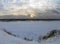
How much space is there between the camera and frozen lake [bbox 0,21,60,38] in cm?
135

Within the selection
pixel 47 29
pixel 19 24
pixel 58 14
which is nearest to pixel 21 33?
pixel 19 24

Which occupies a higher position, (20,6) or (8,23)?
(20,6)

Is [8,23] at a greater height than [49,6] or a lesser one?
lesser

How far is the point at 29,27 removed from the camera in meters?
1.36

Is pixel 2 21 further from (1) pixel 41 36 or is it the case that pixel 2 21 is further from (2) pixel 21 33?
(1) pixel 41 36

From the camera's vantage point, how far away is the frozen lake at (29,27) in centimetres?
135

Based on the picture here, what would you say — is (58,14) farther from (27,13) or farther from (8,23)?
(8,23)

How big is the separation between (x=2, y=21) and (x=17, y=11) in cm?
12

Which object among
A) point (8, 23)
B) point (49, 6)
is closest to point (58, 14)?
point (49, 6)

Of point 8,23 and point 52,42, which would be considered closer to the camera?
point 52,42

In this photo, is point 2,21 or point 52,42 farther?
point 2,21

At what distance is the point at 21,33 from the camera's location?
1350mm

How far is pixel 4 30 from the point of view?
135cm

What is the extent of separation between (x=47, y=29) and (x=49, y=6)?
153 millimetres
